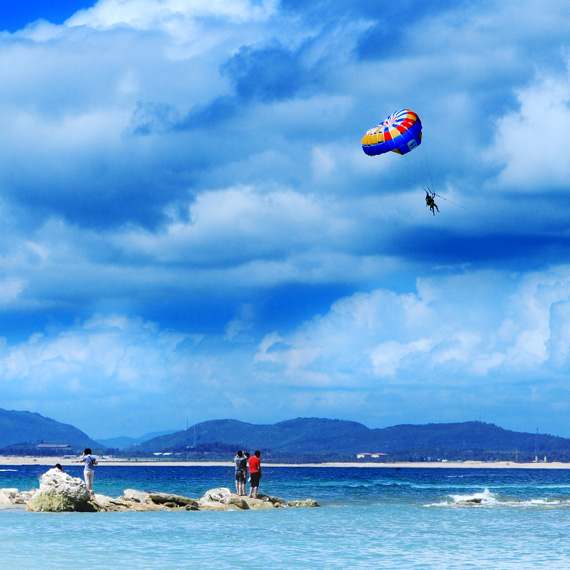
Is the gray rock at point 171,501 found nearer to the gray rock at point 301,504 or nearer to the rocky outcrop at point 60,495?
the rocky outcrop at point 60,495

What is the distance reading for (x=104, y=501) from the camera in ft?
131

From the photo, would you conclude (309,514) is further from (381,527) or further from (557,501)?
(557,501)

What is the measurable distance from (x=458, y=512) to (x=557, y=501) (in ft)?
52.3

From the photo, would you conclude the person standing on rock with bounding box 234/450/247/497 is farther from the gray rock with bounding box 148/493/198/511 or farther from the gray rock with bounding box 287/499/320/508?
the gray rock with bounding box 287/499/320/508

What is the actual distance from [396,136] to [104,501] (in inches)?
949

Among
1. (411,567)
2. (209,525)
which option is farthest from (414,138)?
(411,567)

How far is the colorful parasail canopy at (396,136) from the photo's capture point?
47.2 meters

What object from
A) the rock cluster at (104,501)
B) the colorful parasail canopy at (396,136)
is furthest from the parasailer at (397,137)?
the rock cluster at (104,501)

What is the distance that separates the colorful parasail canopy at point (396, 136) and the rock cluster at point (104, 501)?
64.2ft

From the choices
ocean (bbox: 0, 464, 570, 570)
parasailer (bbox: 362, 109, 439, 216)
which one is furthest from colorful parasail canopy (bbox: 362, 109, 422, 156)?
ocean (bbox: 0, 464, 570, 570)

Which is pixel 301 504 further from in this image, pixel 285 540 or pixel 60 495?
pixel 285 540

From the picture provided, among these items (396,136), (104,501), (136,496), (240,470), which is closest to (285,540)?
(104,501)

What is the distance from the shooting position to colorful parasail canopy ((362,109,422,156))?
47.2m

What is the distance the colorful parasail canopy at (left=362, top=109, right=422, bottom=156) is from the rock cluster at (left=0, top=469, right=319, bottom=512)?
1956 centimetres
